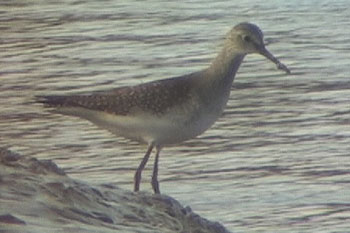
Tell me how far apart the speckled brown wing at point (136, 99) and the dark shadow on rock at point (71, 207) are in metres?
0.96

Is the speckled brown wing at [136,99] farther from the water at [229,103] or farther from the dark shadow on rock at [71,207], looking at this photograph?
the dark shadow on rock at [71,207]

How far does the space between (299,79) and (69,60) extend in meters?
2.27

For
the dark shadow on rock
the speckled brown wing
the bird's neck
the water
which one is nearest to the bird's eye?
the bird's neck

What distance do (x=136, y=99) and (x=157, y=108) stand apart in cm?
19

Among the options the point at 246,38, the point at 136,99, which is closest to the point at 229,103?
the point at 246,38

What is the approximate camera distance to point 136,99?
9.27 metres

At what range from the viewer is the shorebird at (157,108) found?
9.06m

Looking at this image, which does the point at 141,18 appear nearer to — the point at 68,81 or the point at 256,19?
the point at 256,19

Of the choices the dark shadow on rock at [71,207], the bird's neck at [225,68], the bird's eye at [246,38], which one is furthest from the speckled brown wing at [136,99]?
the dark shadow on rock at [71,207]

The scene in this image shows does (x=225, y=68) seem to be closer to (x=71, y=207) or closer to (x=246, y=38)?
(x=246, y=38)

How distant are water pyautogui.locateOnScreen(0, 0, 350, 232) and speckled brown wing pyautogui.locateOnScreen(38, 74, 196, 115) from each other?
77 centimetres

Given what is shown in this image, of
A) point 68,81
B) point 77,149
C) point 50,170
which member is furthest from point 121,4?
point 50,170

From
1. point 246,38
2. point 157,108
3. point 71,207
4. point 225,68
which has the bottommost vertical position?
point 71,207

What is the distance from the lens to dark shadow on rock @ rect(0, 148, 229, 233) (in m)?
6.72
